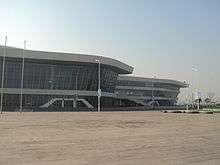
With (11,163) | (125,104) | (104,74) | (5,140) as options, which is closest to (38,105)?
(104,74)

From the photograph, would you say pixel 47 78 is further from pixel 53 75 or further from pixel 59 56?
pixel 59 56

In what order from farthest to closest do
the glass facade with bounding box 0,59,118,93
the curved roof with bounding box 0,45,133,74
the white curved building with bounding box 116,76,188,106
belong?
the white curved building with bounding box 116,76,188,106
the glass facade with bounding box 0,59,118,93
the curved roof with bounding box 0,45,133,74

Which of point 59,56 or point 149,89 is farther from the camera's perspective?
point 149,89

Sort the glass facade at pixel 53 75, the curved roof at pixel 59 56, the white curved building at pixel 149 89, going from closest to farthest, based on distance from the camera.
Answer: the curved roof at pixel 59 56 < the glass facade at pixel 53 75 < the white curved building at pixel 149 89

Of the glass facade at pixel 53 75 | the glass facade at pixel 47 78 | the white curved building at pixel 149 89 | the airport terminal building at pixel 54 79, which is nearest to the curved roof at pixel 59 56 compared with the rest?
the airport terminal building at pixel 54 79

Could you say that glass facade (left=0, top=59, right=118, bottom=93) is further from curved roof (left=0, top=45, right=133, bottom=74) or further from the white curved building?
the white curved building

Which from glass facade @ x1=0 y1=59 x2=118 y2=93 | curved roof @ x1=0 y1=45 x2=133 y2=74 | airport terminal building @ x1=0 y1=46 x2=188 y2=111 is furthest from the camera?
glass facade @ x1=0 y1=59 x2=118 y2=93

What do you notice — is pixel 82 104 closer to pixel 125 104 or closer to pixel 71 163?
pixel 125 104

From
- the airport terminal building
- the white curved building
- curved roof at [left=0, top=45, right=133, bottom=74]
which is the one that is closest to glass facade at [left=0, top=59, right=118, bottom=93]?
the airport terminal building

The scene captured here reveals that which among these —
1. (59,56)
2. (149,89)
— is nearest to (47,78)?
(59,56)

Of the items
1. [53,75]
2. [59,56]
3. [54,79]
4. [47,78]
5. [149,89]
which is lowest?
[149,89]

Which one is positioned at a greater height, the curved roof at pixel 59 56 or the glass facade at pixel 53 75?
the curved roof at pixel 59 56

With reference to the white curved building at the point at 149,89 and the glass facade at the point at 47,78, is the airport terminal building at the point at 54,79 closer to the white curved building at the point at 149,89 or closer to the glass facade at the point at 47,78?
the glass facade at the point at 47,78

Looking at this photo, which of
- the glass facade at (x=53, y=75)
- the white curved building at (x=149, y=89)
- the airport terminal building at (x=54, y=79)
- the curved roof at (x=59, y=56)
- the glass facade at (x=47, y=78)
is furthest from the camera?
the white curved building at (x=149, y=89)
